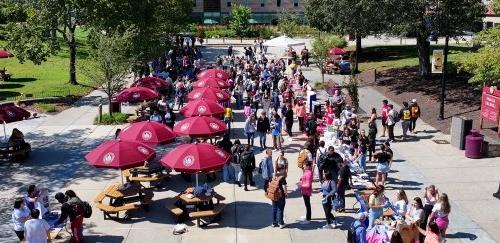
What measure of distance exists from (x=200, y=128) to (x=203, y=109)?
3239 millimetres

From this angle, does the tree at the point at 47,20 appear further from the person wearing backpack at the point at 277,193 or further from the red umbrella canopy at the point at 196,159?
the person wearing backpack at the point at 277,193

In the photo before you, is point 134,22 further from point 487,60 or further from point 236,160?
point 487,60

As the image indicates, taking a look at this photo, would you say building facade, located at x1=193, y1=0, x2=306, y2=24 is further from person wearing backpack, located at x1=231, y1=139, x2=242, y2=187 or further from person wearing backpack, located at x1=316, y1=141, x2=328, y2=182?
person wearing backpack, located at x1=316, y1=141, x2=328, y2=182

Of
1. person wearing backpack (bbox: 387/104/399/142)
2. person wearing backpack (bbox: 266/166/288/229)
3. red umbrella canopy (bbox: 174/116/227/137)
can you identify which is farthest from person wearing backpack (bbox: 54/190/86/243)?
person wearing backpack (bbox: 387/104/399/142)

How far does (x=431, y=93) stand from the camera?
32344 mm

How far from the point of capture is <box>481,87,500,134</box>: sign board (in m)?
22.8

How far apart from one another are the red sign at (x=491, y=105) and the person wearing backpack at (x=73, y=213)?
17.1 meters

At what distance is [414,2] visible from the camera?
104ft

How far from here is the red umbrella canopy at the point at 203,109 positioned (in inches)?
859

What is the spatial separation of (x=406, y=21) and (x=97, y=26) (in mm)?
18387

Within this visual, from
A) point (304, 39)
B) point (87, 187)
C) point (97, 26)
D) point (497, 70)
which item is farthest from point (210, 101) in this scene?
point (304, 39)

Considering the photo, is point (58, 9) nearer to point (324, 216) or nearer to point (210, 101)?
point (210, 101)

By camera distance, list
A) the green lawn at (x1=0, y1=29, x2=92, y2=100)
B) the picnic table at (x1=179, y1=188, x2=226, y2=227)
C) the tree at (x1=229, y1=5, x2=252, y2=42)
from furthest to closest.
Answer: the tree at (x1=229, y1=5, x2=252, y2=42) → the green lawn at (x1=0, y1=29, x2=92, y2=100) → the picnic table at (x1=179, y1=188, x2=226, y2=227)

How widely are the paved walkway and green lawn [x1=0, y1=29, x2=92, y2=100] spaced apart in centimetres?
1036
